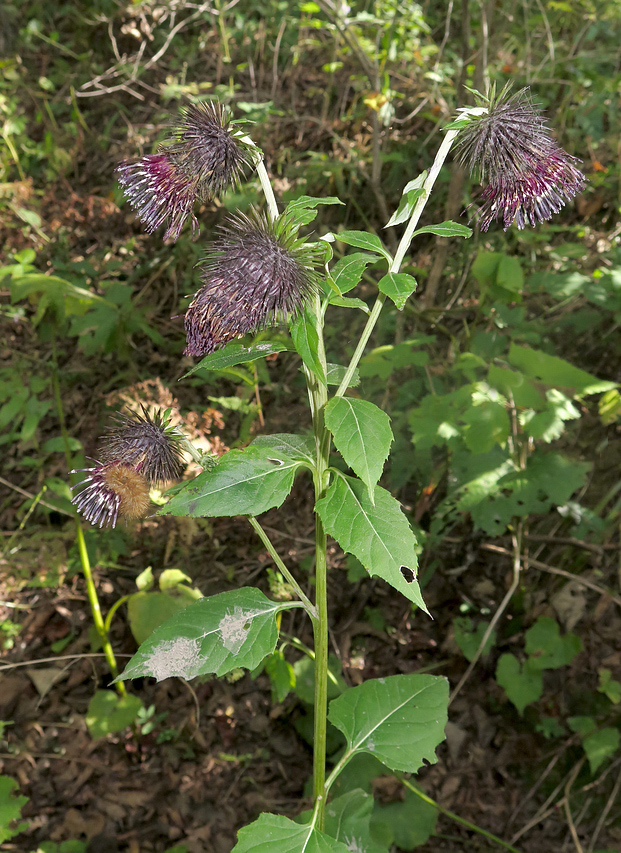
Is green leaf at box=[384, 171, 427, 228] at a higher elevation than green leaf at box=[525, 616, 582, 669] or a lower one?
higher

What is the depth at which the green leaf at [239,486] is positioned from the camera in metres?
1.17

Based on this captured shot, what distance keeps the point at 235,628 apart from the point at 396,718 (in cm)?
64

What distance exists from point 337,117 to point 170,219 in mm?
4244

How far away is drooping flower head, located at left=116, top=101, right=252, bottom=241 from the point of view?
42.6 inches

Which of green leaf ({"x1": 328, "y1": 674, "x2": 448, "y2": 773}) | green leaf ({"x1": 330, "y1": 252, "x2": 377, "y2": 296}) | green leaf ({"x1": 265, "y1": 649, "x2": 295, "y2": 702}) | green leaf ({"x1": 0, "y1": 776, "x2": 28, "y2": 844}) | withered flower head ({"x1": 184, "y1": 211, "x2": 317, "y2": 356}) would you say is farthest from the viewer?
green leaf ({"x1": 265, "y1": 649, "x2": 295, "y2": 702})

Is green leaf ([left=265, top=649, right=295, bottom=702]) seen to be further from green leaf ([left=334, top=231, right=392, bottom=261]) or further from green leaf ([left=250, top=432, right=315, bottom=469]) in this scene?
green leaf ([left=334, top=231, right=392, bottom=261])

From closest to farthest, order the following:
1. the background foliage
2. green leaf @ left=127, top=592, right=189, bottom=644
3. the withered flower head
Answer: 1. the withered flower head
2. green leaf @ left=127, top=592, right=189, bottom=644
3. the background foliage

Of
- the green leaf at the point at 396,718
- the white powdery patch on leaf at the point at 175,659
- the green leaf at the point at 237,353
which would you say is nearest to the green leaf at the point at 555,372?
the green leaf at the point at 396,718

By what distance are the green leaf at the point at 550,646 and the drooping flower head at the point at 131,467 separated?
7.17ft

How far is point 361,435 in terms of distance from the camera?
1.11 m

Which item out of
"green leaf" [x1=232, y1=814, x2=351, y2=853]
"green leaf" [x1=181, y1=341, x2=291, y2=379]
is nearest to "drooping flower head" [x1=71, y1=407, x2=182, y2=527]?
"green leaf" [x1=181, y1=341, x2=291, y2=379]

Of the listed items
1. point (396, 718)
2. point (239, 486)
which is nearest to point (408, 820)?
point (396, 718)

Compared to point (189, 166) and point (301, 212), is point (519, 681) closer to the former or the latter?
point (301, 212)

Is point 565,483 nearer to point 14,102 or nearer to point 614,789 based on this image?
point 614,789
